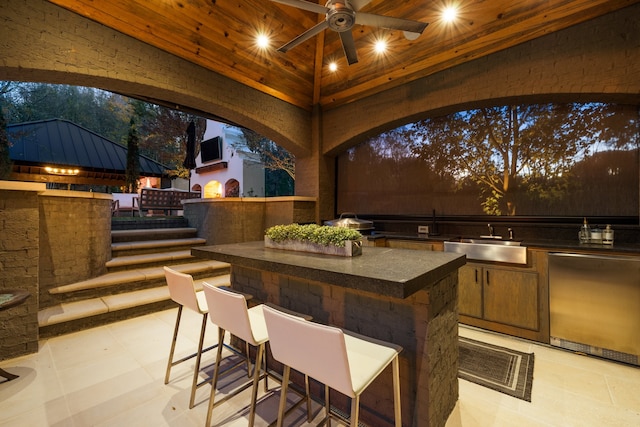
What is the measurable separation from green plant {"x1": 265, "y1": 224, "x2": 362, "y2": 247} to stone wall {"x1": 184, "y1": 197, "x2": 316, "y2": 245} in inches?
108

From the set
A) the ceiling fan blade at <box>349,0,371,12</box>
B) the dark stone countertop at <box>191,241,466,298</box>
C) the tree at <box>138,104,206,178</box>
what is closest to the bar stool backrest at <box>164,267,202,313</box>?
the dark stone countertop at <box>191,241,466,298</box>

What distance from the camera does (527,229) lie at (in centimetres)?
339

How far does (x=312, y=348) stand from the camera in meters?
1.07

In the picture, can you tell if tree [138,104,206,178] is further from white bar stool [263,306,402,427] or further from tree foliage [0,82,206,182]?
white bar stool [263,306,402,427]


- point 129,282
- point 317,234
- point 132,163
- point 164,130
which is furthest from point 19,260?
point 164,130

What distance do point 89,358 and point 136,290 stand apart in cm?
142

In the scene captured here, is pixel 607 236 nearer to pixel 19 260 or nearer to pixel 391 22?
pixel 391 22

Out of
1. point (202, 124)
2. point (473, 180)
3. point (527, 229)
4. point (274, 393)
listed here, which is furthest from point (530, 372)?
point (202, 124)

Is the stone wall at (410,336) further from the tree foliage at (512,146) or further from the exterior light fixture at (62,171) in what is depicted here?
the exterior light fixture at (62,171)

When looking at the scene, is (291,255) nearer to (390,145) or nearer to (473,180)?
(473,180)

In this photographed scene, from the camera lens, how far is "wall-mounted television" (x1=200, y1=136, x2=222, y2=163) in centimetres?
1375

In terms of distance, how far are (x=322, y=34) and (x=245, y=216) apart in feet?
11.1

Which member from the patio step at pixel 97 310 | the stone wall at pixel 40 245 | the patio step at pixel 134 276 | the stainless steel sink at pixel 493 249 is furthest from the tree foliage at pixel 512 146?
the stone wall at pixel 40 245

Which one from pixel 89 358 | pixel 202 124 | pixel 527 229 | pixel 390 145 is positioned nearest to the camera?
pixel 89 358
